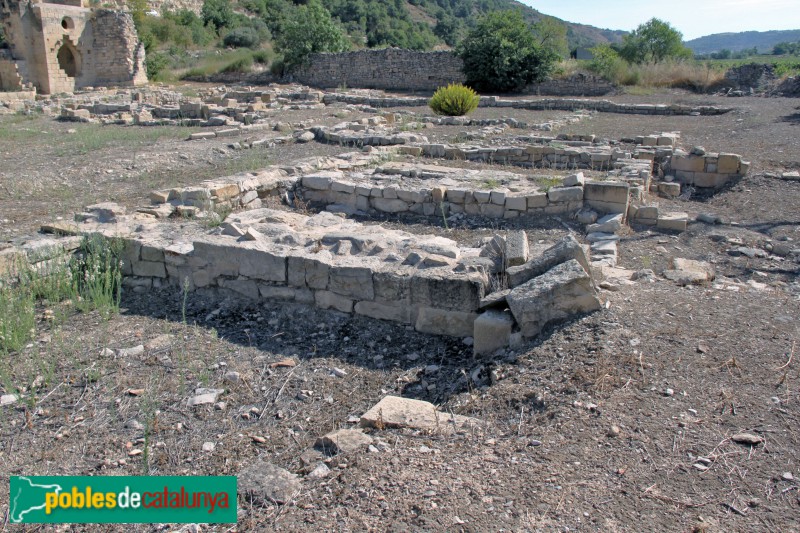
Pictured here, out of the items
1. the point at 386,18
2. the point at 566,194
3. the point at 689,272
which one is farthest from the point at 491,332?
the point at 386,18

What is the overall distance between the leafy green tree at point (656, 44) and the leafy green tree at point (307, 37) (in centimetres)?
1563

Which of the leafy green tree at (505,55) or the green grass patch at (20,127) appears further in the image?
the leafy green tree at (505,55)

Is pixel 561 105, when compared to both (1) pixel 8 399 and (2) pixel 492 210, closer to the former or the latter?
(2) pixel 492 210

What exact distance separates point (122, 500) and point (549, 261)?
325 centimetres

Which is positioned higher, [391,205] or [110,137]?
[110,137]

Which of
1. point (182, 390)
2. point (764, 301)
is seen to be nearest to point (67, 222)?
point (182, 390)

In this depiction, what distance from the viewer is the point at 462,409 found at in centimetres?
378

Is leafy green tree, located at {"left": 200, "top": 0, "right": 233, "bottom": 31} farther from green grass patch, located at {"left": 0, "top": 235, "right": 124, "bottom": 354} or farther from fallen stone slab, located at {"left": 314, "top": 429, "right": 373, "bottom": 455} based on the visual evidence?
fallen stone slab, located at {"left": 314, "top": 429, "right": 373, "bottom": 455}

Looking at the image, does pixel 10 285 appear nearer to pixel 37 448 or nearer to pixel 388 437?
pixel 37 448

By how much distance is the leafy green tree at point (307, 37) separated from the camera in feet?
94.4

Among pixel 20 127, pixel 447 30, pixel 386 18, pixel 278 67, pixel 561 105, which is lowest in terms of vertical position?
pixel 20 127

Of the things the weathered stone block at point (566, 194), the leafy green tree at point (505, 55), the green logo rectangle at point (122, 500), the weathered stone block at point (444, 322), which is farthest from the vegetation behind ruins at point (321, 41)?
the green logo rectangle at point (122, 500)

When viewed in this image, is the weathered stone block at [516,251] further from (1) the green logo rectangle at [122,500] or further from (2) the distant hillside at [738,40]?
(2) the distant hillside at [738,40]

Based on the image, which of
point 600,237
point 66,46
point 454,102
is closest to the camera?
point 600,237
